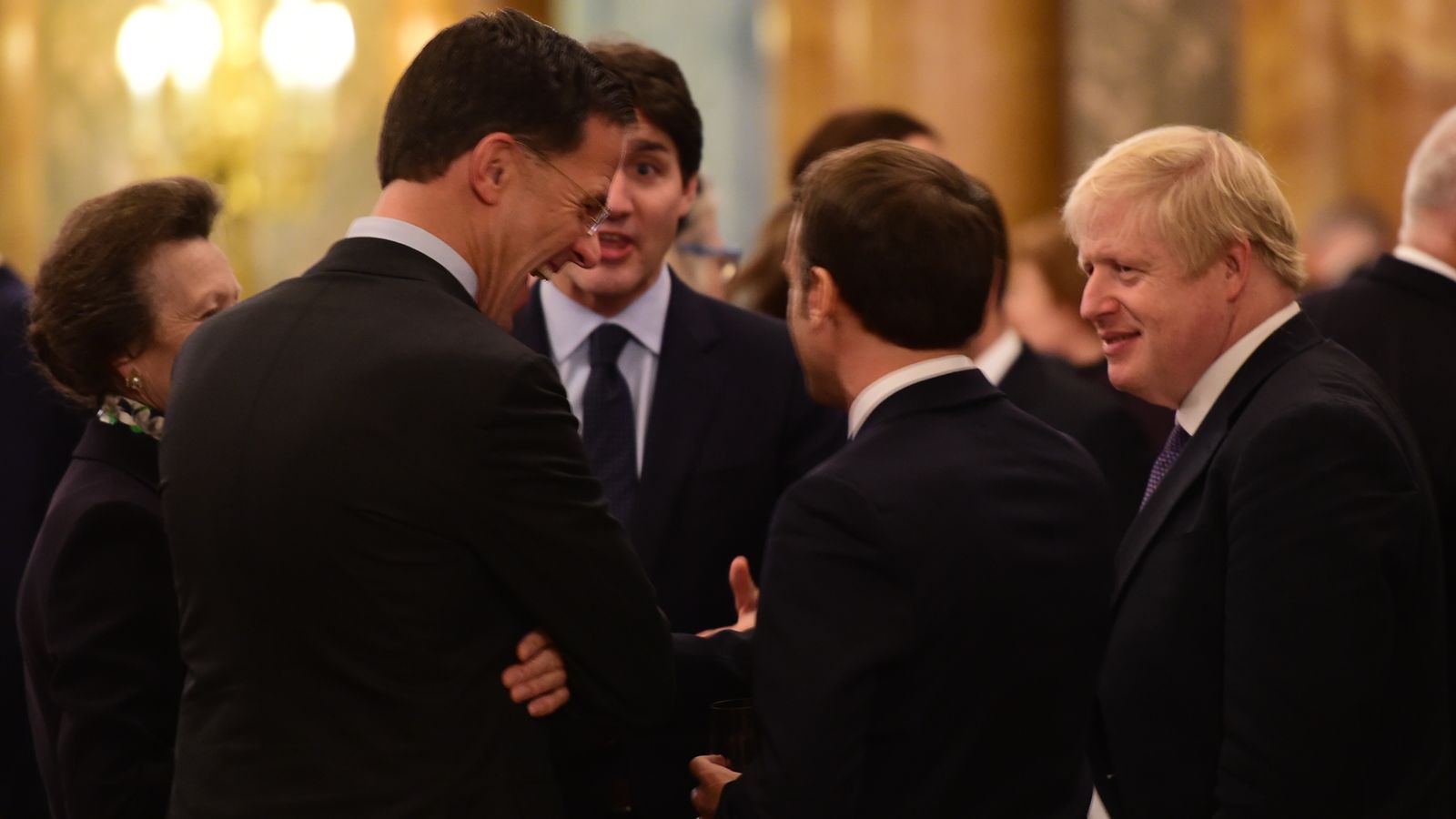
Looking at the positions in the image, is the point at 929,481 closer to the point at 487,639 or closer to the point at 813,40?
the point at 487,639

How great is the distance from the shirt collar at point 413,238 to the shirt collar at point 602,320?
892mm

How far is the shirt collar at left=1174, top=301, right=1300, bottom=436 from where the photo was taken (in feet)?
8.21

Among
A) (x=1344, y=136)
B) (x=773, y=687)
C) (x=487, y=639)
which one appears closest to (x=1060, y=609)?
(x=773, y=687)

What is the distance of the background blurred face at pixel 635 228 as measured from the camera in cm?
298

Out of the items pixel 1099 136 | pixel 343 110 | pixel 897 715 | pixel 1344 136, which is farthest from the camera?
pixel 343 110

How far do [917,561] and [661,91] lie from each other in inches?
55.3

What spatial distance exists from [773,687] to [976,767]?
0.89 feet

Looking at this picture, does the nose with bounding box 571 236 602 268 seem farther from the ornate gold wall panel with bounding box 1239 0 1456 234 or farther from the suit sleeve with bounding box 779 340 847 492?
the ornate gold wall panel with bounding box 1239 0 1456 234

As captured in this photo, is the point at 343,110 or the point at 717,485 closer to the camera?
the point at 717,485

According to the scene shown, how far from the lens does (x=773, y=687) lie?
2002mm

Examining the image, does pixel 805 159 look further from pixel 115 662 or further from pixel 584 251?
pixel 115 662

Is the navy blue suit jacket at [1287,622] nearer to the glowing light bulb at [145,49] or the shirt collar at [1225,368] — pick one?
the shirt collar at [1225,368]

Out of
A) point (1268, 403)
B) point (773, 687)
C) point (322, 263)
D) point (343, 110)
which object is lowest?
point (343, 110)

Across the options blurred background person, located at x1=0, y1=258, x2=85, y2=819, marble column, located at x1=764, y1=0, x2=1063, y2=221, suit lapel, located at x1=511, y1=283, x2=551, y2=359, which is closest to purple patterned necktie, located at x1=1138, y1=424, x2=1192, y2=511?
suit lapel, located at x1=511, y1=283, x2=551, y2=359
